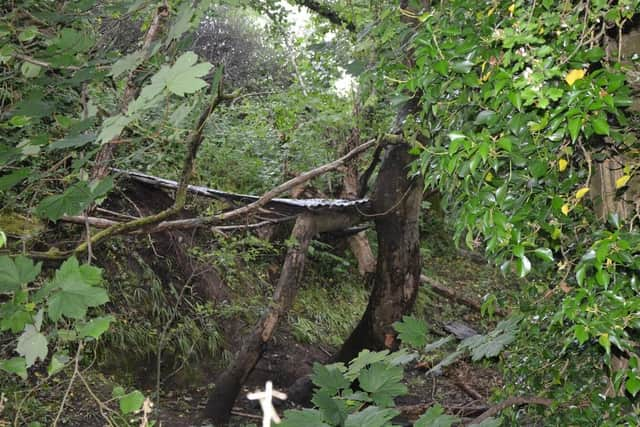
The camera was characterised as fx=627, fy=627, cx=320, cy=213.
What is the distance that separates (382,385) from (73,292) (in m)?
0.78

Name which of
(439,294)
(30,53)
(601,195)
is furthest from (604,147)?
(439,294)

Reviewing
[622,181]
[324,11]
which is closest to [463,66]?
[622,181]

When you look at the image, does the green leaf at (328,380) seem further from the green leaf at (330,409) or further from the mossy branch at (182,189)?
the mossy branch at (182,189)

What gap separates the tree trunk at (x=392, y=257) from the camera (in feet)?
17.6

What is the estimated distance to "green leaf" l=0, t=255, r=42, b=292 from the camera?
101 centimetres

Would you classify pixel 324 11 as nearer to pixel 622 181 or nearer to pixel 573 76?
pixel 622 181

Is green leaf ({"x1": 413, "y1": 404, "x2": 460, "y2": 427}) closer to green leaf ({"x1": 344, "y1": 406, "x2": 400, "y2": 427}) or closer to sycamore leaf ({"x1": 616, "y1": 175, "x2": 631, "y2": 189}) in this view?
green leaf ({"x1": 344, "y1": 406, "x2": 400, "y2": 427})

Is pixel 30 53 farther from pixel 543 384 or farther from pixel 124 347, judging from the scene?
pixel 124 347

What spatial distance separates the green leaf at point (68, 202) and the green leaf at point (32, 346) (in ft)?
0.67

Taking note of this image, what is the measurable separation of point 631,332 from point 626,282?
303 mm

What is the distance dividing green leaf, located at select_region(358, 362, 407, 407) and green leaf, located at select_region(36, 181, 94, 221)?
76cm

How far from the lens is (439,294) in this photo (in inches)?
327

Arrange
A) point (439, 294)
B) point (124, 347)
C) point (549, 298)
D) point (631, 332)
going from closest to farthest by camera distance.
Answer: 1. point (631, 332)
2. point (549, 298)
3. point (124, 347)
4. point (439, 294)

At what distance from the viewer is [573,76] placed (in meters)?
1.27
